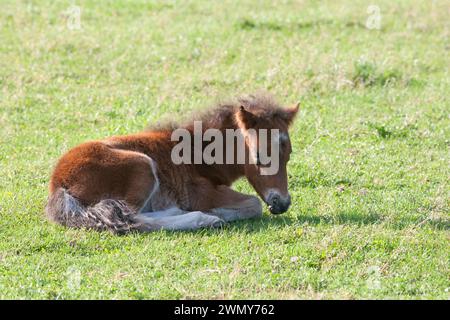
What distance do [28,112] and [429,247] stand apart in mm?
6981

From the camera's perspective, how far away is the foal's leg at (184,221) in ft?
29.0

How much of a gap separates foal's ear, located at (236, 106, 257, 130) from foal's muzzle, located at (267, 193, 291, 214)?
2.49 ft

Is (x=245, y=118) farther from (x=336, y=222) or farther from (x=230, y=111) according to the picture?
(x=336, y=222)

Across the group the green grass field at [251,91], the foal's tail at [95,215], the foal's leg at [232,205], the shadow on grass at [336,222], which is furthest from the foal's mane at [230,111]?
the foal's tail at [95,215]

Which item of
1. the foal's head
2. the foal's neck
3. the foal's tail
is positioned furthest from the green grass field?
the foal's neck

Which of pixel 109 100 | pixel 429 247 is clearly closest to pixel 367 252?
pixel 429 247

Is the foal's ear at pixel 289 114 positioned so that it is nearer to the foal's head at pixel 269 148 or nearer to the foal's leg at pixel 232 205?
the foal's head at pixel 269 148

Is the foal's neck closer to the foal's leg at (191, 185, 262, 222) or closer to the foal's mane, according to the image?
the foal's mane

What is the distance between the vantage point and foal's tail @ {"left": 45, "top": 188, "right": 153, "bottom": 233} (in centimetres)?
866

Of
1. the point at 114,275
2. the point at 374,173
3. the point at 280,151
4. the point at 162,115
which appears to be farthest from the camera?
the point at 162,115

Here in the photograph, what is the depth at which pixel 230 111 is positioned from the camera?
9.62 m

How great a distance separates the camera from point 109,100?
13.6 meters

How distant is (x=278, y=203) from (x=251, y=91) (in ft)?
16.9
